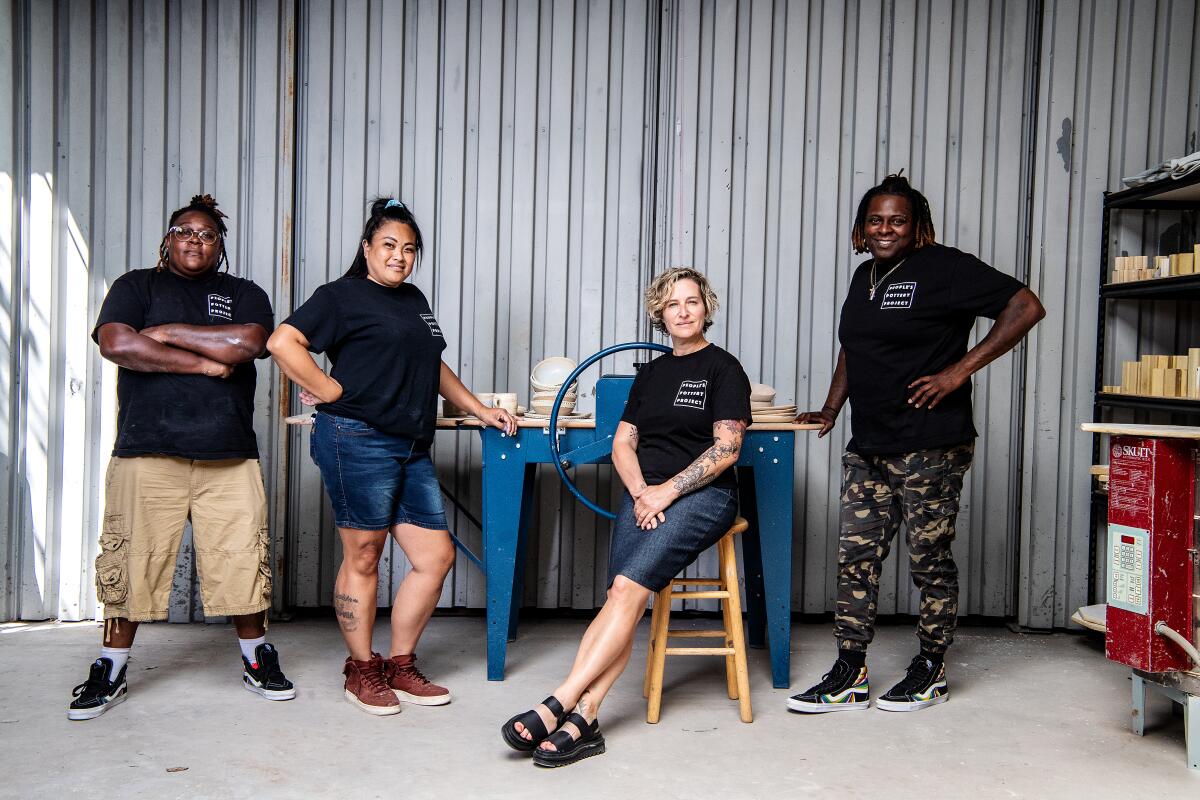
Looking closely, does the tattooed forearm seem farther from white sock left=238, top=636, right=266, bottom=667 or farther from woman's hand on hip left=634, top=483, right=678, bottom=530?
woman's hand on hip left=634, top=483, right=678, bottom=530

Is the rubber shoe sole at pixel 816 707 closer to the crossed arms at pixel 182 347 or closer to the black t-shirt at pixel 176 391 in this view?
the black t-shirt at pixel 176 391

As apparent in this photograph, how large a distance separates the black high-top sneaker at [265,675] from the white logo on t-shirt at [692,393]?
1.73m

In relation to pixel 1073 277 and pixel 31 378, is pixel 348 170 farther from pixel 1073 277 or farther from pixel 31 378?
pixel 1073 277

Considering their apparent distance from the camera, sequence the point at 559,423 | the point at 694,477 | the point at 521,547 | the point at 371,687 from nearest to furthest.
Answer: the point at 694,477
the point at 371,687
the point at 559,423
the point at 521,547

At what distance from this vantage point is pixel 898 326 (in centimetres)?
332

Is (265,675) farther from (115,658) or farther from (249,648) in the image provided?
(115,658)

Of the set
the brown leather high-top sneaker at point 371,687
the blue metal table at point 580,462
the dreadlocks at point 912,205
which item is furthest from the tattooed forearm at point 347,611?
the dreadlocks at point 912,205

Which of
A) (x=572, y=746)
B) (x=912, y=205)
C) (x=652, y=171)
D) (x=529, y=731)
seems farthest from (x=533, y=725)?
(x=652, y=171)

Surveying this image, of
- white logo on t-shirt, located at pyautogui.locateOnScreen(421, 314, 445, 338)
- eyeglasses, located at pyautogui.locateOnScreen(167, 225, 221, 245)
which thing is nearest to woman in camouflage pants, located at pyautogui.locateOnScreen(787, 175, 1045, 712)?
white logo on t-shirt, located at pyautogui.locateOnScreen(421, 314, 445, 338)

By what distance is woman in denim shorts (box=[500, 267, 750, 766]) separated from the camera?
2.96 m

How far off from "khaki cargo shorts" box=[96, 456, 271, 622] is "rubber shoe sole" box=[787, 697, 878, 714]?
192cm

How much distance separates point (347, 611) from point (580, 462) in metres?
0.98

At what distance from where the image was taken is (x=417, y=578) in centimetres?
346

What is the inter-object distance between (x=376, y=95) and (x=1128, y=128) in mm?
3579
